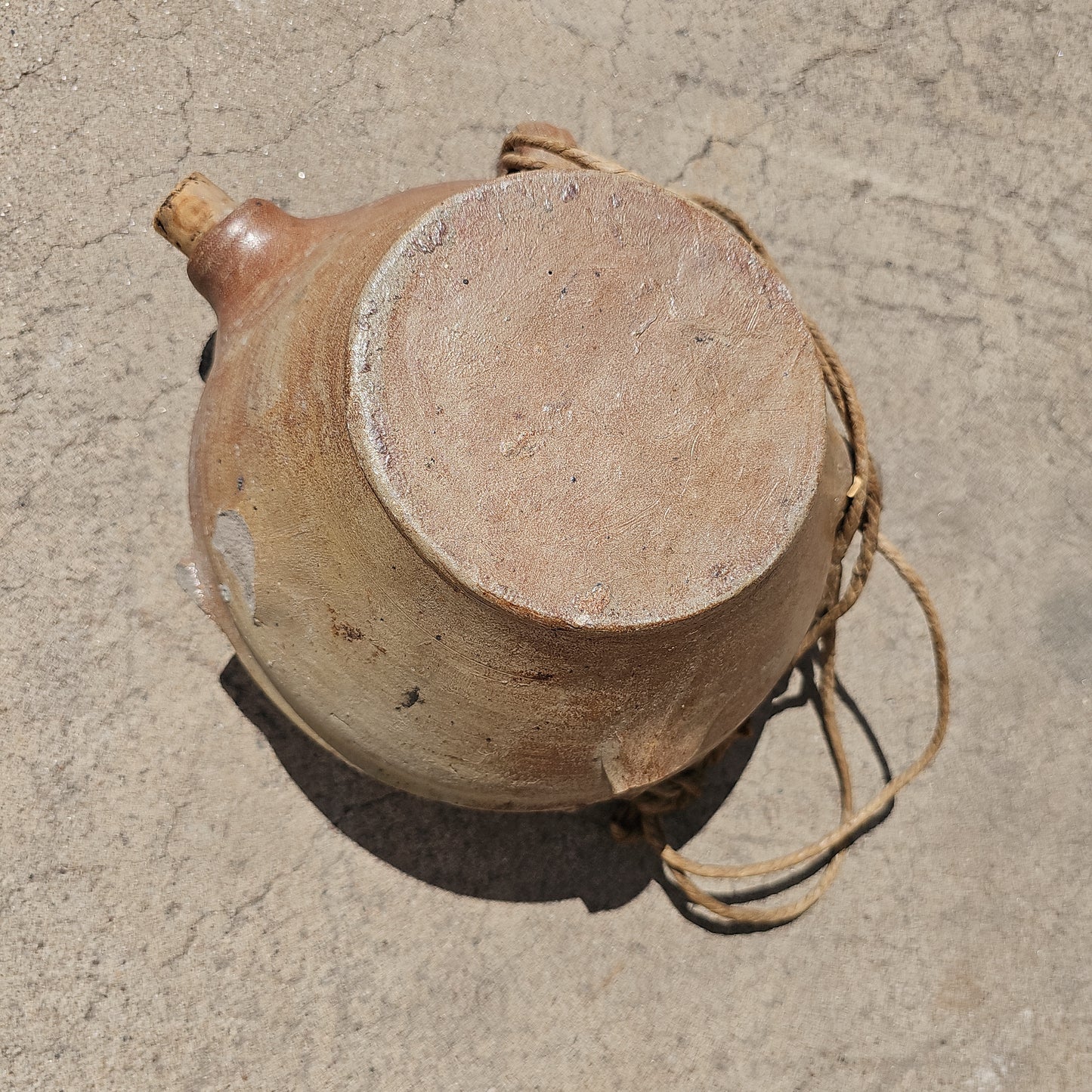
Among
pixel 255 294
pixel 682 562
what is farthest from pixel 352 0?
pixel 682 562

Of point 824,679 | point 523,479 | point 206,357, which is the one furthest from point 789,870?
point 206,357

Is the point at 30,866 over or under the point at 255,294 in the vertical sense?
under

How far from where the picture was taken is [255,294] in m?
1.31

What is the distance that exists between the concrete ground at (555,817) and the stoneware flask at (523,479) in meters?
0.62

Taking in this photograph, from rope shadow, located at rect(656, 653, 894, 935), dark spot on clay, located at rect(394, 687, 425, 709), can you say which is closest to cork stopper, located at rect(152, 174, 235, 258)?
dark spot on clay, located at rect(394, 687, 425, 709)

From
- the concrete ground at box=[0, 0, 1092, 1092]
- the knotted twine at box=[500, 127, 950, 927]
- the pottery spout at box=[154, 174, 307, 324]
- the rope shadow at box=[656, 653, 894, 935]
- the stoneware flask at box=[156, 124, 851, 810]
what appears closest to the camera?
the stoneware flask at box=[156, 124, 851, 810]

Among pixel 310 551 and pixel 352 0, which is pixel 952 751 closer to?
pixel 310 551

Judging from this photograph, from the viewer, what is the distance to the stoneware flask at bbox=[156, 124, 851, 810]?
1.07 m

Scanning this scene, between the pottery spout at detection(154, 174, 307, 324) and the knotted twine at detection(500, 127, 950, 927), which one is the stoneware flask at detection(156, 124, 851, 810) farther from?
the knotted twine at detection(500, 127, 950, 927)

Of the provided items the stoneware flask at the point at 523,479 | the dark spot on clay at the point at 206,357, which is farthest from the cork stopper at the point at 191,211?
the dark spot on clay at the point at 206,357

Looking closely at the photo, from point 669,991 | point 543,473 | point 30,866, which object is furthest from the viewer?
point 669,991

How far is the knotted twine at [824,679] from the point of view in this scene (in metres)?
1.45

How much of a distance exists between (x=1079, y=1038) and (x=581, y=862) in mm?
1108

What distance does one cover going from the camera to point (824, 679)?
1.86 meters
